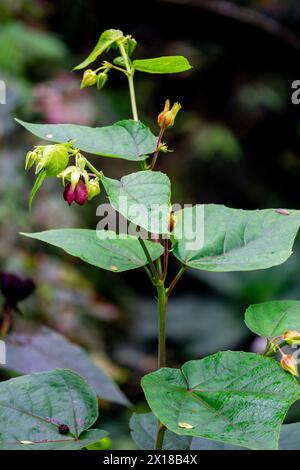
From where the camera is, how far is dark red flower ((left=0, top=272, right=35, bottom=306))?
31.3 inches

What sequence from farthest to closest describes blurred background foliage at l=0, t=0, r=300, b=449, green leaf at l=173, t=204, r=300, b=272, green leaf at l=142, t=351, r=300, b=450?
blurred background foliage at l=0, t=0, r=300, b=449
green leaf at l=173, t=204, r=300, b=272
green leaf at l=142, t=351, r=300, b=450

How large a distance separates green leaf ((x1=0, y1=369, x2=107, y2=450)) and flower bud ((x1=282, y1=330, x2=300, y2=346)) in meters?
0.17

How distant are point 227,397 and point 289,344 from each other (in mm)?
74

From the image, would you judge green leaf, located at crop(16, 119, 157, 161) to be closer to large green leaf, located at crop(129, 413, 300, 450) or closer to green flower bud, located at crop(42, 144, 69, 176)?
green flower bud, located at crop(42, 144, 69, 176)

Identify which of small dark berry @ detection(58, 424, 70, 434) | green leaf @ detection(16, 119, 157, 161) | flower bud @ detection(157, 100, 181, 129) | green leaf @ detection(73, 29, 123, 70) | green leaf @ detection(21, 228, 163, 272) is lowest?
small dark berry @ detection(58, 424, 70, 434)

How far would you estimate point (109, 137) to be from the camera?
1.70 feet

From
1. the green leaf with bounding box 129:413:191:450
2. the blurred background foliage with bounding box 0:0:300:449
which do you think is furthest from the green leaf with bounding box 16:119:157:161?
the blurred background foliage with bounding box 0:0:300:449

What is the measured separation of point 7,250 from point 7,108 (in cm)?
46

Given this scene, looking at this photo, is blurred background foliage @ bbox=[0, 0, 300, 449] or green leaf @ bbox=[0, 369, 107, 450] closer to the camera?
green leaf @ bbox=[0, 369, 107, 450]

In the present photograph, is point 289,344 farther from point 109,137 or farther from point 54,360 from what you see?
point 54,360

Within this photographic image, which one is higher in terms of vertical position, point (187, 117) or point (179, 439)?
point (187, 117)

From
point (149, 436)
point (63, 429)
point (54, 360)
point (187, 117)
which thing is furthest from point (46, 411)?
point (187, 117)
